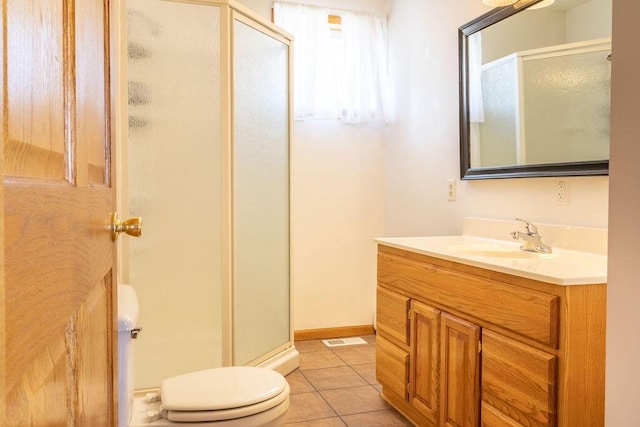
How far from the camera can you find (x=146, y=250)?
99.3 inches

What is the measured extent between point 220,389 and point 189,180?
1.25 meters

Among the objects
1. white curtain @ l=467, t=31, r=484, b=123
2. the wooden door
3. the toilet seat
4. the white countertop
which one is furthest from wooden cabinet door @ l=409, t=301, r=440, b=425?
the wooden door

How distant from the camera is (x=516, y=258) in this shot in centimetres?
209

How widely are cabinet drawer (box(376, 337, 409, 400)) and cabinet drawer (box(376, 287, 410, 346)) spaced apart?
45 millimetres

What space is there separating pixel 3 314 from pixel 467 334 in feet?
5.59

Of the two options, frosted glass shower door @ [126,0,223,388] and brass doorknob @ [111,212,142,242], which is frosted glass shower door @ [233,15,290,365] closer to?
frosted glass shower door @ [126,0,223,388]

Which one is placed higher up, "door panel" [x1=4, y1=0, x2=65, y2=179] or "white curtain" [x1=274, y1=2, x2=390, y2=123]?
"white curtain" [x1=274, y1=2, x2=390, y2=123]

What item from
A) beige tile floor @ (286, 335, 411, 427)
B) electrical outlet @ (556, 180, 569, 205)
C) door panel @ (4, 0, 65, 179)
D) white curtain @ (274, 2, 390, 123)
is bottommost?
beige tile floor @ (286, 335, 411, 427)

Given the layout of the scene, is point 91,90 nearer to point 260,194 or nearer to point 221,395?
point 221,395

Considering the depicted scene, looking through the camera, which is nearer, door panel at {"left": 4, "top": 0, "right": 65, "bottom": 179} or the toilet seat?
door panel at {"left": 4, "top": 0, "right": 65, "bottom": 179}

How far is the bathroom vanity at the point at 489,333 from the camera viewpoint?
143cm

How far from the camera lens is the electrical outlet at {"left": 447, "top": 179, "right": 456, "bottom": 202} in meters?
2.88

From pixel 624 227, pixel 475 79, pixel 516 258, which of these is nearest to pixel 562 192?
pixel 516 258

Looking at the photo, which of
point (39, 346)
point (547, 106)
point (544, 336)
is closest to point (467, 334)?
point (544, 336)
